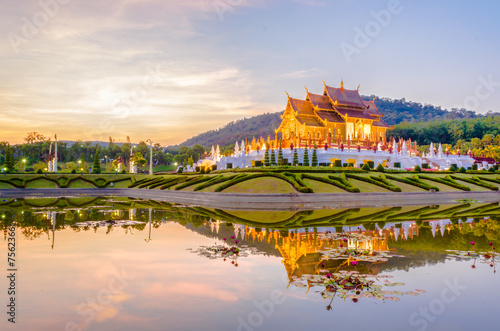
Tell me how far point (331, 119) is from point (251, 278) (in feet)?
162

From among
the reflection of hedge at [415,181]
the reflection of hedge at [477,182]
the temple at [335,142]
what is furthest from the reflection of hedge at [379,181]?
the reflection of hedge at [477,182]

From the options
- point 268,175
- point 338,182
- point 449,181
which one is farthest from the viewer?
point 449,181

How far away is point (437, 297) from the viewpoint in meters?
8.36

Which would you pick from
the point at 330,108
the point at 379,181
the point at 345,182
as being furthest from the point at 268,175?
the point at 330,108

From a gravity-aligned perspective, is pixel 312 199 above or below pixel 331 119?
below

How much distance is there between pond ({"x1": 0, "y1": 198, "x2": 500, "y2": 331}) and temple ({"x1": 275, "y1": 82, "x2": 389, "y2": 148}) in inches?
1453

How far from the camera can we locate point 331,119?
56969 mm

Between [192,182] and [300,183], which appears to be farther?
[192,182]

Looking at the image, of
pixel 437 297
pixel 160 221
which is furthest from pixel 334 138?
pixel 437 297

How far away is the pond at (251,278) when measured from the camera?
7.19 m

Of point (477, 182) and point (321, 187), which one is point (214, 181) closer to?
point (321, 187)

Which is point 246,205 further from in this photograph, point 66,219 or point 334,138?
point 334,138

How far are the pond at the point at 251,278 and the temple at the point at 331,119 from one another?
36911mm

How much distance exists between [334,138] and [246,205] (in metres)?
30.2
